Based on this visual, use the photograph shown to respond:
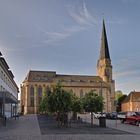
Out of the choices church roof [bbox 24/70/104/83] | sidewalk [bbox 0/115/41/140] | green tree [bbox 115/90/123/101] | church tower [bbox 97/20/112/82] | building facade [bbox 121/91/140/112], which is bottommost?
sidewalk [bbox 0/115/41/140]

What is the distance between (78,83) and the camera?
156m

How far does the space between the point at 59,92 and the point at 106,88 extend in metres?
117

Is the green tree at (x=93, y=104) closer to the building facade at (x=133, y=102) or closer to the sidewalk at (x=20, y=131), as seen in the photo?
the sidewalk at (x=20, y=131)

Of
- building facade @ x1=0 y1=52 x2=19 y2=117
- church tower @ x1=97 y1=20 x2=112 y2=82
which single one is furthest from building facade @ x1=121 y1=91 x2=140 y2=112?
building facade @ x1=0 y1=52 x2=19 y2=117

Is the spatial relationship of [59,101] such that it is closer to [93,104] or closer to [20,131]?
[93,104]

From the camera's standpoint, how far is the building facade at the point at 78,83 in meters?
142

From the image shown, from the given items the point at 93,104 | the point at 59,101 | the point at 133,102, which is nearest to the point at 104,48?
the point at 133,102

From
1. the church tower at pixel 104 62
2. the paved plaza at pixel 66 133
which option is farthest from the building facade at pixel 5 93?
the church tower at pixel 104 62

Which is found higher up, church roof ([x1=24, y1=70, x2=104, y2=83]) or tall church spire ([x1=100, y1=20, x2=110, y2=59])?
tall church spire ([x1=100, y1=20, x2=110, y2=59])

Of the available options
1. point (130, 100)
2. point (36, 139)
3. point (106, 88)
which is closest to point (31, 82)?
point (106, 88)

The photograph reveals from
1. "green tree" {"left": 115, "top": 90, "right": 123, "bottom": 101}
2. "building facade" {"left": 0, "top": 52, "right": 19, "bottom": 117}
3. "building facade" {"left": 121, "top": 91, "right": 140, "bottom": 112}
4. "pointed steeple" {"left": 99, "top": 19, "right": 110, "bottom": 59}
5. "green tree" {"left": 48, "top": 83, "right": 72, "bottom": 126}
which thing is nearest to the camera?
"green tree" {"left": 48, "top": 83, "right": 72, "bottom": 126}

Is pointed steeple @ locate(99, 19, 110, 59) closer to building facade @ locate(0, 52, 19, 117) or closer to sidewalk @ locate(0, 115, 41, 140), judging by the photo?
building facade @ locate(0, 52, 19, 117)

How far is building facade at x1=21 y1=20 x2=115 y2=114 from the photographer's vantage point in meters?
142

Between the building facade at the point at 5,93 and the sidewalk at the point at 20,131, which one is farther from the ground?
the building facade at the point at 5,93
